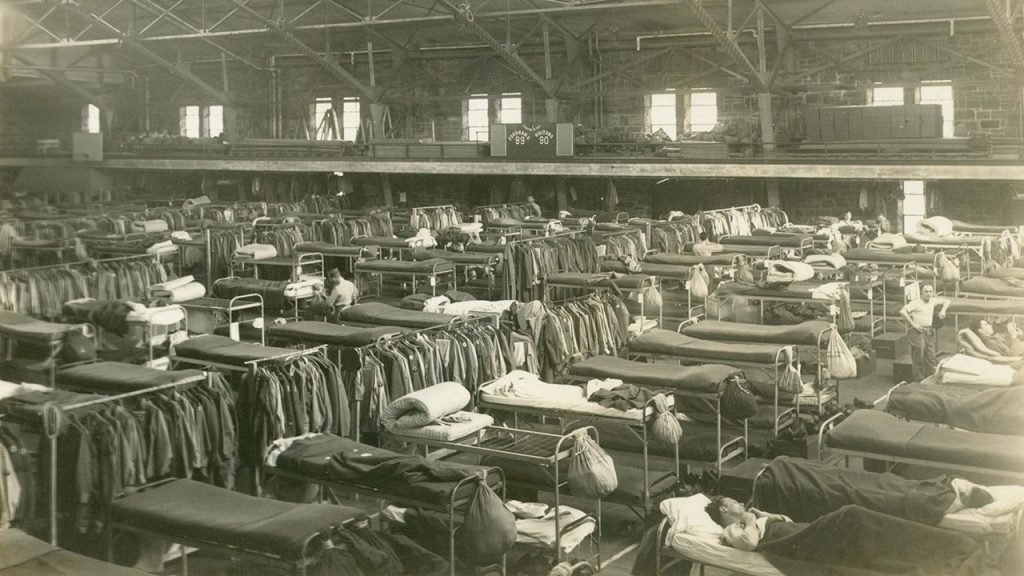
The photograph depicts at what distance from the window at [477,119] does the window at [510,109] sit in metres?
0.47

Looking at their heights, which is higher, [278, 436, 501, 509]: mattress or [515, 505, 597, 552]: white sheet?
[278, 436, 501, 509]: mattress

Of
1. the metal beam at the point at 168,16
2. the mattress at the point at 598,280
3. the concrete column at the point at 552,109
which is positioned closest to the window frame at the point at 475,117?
the concrete column at the point at 552,109

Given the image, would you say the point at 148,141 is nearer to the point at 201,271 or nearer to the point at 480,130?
the point at 480,130

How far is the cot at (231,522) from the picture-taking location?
236 inches

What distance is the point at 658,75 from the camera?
90.8 ft

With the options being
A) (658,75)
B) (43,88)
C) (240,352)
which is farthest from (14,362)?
(43,88)

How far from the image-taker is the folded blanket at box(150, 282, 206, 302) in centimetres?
1310

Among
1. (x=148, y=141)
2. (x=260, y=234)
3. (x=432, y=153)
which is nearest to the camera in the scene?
(x=260, y=234)

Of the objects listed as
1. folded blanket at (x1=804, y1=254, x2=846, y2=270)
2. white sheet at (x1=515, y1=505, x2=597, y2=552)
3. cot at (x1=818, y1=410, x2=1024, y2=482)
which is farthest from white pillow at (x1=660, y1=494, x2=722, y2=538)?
folded blanket at (x1=804, y1=254, x2=846, y2=270)

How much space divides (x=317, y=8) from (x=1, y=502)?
22.7m

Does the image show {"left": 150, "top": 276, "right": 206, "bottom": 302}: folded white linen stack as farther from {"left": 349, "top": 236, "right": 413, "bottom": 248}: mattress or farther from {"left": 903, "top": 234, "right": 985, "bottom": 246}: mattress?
{"left": 903, "top": 234, "right": 985, "bottom": 246}: mattress

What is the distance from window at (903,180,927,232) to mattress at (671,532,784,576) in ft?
65.2

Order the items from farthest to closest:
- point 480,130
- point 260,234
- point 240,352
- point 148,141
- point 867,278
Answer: point 148,141 < point 480,130 < point 260,234 < point 867,278 < point 240,352

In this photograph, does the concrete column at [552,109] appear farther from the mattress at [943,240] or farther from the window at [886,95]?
the mattress at [943,240]
